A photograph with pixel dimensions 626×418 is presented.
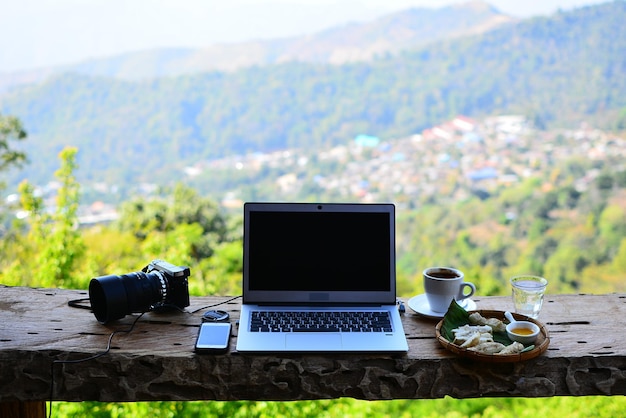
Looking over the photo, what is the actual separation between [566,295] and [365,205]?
0.63m

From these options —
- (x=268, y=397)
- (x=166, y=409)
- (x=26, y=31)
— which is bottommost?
(x=166, y=409)

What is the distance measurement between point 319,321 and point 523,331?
0.45 m

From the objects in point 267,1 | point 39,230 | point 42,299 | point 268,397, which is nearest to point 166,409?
point 42,299

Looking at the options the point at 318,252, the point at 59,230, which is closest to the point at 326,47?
the point at 59,230

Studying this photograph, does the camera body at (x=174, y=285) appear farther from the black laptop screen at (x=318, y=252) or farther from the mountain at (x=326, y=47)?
the mountain at (x=326, y=47)

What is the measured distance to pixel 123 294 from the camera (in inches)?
60.2

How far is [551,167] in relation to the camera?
8.52 m

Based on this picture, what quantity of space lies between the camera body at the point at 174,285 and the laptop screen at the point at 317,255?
16 centimetres

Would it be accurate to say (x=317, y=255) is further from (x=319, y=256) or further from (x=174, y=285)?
(x=174, y=285)

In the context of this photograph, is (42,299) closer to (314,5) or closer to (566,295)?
(566,295)

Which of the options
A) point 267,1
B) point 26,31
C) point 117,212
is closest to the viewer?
point 117,212

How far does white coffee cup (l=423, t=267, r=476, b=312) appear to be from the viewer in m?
1.58

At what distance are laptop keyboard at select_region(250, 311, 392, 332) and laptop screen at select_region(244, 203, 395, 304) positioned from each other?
0.21ft

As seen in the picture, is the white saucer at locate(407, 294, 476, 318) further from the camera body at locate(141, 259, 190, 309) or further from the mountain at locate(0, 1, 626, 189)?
the mountain at locate(0, 1, 626, 189)
